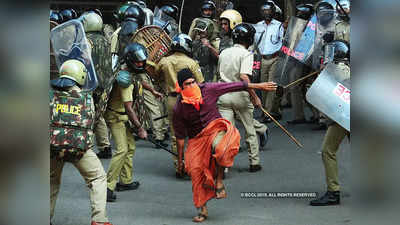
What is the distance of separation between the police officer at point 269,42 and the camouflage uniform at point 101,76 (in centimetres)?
282

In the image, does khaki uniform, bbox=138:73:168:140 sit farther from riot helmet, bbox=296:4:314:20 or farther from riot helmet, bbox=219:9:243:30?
riot helmet, bbox=296:4:314:20

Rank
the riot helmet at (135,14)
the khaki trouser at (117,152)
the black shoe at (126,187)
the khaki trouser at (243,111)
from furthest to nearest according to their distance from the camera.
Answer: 1. the riot helmet at (135,14)
2. the khaki trouser at (243,111)
3. the black shoe at (126,187)
4. the khaki trouser at (117,152)

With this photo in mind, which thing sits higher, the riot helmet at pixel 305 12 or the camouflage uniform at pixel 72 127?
the riot helmet at pixel 305 12

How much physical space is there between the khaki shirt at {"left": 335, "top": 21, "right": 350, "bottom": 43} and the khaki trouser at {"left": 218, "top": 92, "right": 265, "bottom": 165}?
1532 millimetres

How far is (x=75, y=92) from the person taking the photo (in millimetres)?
6254

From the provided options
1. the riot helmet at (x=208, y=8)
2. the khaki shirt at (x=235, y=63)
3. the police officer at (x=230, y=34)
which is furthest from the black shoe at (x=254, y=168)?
the riot helmet at (x=208, y=8)

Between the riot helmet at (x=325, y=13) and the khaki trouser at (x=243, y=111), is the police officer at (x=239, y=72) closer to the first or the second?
the khaki trouser at (x=243, y=111)

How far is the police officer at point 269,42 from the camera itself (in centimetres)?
1102

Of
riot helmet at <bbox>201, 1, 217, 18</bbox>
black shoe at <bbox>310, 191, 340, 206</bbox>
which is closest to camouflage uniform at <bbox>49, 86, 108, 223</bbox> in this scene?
black shoe at <bbox>310, 191, 340, 206</bbox>

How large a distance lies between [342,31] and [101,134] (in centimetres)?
335

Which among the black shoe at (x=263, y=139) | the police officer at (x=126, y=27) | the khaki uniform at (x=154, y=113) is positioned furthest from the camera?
the khaki uniform at (x=154, y=113)
